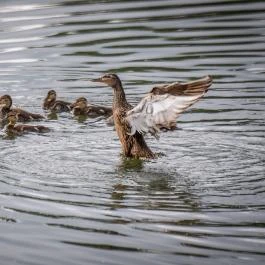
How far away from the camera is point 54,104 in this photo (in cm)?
1062

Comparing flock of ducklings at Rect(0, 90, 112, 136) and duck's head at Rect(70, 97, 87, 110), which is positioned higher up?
duck's head at Rect(70, 97, 87, 110)

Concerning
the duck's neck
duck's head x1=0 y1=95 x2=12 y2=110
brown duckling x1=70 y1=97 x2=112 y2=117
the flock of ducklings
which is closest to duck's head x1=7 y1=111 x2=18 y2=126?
the flock of ducklings

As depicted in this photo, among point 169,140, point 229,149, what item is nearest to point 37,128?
point 169,140

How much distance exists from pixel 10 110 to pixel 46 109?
0.41m

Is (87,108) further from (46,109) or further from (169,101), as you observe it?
(169,101)

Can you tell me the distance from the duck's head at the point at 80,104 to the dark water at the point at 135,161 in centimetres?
18

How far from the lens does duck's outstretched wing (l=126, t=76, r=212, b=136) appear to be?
7.65m

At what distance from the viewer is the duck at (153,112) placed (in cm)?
768

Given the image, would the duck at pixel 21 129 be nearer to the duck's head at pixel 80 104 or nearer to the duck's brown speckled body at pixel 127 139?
the duck's head at pixel 80 104

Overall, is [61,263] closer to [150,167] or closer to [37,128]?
[150,167]

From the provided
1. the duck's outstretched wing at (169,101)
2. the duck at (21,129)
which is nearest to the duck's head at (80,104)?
the duck at (21,129)

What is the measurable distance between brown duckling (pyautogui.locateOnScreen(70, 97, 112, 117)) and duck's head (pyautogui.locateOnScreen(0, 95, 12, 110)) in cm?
72

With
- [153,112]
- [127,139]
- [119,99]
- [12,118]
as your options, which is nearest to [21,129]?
[12,118]

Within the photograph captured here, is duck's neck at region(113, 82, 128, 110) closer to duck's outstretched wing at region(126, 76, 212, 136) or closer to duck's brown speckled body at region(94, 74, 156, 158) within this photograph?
duck's brown speckled body at region(94, 74, 156, 158)
